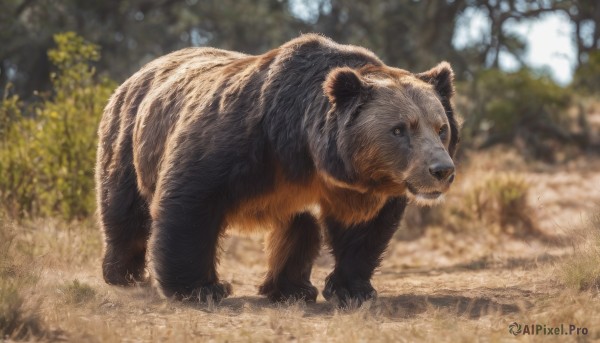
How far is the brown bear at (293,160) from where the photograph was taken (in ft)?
19.3

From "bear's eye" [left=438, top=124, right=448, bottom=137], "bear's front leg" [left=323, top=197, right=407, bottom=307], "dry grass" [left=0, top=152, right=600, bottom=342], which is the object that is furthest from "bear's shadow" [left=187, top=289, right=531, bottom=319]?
"bear's eye" [left=438, top=124, right=448, bottom=137]

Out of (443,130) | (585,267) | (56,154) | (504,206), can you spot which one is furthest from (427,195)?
(504,206)

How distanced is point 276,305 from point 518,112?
12.0 m

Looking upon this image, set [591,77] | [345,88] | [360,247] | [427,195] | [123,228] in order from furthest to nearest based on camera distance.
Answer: [591,77]
[123,228]
[360,247]
[345,88]
[427,195]

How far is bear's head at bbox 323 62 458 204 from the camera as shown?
573cm

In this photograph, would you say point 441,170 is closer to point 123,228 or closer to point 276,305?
point 276,305

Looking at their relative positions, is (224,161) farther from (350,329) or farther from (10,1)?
(10,1)

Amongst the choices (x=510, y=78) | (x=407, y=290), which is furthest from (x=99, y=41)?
(x=407, y=290)

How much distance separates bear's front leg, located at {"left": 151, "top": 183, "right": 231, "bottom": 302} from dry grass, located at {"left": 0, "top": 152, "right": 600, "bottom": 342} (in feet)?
0.59

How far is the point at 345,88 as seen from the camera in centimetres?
594

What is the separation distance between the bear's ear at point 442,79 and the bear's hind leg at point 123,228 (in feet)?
8.28

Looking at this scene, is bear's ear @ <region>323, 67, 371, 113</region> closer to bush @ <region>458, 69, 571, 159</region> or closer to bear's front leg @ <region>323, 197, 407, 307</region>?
bear's front leg @ <region>323, 197, 407, 307</region>

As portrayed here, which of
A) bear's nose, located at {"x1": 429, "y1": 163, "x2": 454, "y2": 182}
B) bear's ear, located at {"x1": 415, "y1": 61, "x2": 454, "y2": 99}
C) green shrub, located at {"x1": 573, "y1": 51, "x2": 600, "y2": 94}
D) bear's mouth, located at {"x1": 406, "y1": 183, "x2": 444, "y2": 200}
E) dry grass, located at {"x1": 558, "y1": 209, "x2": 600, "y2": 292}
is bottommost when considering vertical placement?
green shrub, located at {"x1": 573, "y1": 51, "x2": 600, "y2": 94}

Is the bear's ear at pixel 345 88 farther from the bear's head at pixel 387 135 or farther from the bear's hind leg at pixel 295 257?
the bear's hind leg at pixel 295 257
